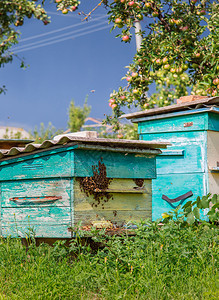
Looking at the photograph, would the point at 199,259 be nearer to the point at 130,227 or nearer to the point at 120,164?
the point at 130,227

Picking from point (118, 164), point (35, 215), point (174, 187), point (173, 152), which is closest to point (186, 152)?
point (173, 152)

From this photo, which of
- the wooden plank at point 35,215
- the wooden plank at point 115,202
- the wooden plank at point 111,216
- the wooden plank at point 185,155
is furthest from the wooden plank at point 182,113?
the wooden plank at point 35,215

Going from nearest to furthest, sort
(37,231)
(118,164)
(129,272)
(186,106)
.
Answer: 1. (129,272)
2. (37,231)
3. (118,164)
4. (186,106)

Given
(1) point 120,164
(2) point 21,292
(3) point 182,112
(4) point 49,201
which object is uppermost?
(3) point 182,112

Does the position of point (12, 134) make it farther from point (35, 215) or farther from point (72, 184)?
point (72, 184)

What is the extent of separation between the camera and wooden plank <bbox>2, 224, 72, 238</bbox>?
141 inches

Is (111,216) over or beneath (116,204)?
beneath

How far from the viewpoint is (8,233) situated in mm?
4082

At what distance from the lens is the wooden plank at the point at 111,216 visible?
3.58 m

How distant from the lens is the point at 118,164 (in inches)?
154

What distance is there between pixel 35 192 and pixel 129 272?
131cm

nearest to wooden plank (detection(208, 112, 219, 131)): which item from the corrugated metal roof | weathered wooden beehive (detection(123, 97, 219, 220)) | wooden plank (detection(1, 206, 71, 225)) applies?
weathered wooden beehive (detection(123, 97, 219, 220))

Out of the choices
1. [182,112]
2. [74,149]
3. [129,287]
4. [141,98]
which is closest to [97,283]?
[129,287]

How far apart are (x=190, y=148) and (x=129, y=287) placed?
3.26m
